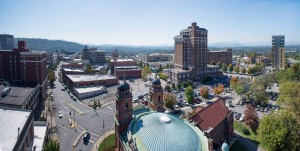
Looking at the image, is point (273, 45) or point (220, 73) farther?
point (273, 45)

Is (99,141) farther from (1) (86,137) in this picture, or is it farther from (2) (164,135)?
(2) (164,135)

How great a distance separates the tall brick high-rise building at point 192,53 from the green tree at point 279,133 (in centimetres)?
7456

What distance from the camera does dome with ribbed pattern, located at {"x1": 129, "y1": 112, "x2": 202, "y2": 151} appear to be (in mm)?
28203

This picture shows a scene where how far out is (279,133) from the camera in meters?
38.6

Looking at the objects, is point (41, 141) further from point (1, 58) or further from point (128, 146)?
point (1, 58)

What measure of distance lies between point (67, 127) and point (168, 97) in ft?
98.6

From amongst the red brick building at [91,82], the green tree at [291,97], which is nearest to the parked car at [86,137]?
the green tree at [291,97]

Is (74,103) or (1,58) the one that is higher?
(1,58)

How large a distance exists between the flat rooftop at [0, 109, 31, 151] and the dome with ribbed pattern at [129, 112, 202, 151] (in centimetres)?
1453

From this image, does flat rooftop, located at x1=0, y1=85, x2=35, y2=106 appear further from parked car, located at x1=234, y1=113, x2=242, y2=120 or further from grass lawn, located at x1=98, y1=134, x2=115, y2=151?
parked car, located at x1=234, y1=113, x2=242, y2=120

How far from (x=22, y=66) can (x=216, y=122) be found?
65.9m

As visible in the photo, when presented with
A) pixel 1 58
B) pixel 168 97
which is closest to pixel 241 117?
pixel 168 97

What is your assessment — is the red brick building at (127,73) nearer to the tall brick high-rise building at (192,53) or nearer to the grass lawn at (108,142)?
the tall brick high-rise building at (192,53)

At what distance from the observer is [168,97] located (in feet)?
233
